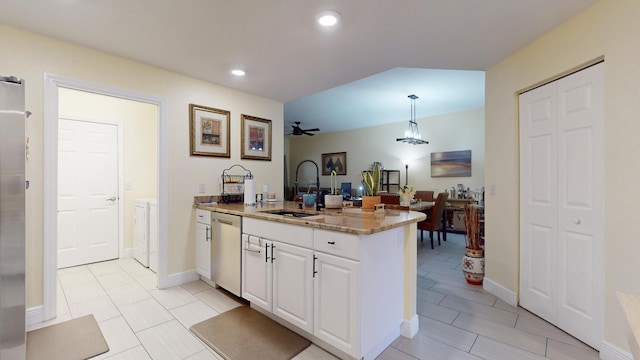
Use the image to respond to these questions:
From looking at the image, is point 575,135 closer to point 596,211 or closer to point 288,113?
point 596,211

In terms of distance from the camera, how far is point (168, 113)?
3.03 meters

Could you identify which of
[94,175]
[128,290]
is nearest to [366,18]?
[128,290]

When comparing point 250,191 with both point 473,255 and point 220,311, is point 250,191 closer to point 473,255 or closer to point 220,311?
point 220,311

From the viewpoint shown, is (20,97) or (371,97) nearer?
(20,97)

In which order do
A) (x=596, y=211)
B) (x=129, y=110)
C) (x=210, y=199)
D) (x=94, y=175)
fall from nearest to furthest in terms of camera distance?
(x=596, y=211)
(x=210, y=199)
(x=94, y=175)
(x=129, y=110)

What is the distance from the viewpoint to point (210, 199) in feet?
11.1

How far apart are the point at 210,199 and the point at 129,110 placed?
6.89ft

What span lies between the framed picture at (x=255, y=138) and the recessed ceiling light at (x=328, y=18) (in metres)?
2.01

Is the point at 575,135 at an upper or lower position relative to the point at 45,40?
lower

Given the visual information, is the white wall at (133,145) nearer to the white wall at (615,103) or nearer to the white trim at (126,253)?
the white trim at (126,253)

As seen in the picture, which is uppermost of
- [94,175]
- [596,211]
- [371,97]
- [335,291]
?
[371,97]

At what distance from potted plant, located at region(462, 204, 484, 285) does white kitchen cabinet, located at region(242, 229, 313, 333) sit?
2.17 meters

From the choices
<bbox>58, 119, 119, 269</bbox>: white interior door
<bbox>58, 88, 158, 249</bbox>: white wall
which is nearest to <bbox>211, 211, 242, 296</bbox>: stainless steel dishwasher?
<bbox>58, 88, 158, 249</bbox>: white wall

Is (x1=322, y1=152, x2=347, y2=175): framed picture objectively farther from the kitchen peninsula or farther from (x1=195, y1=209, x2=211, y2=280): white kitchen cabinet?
the kitchen peninsula
